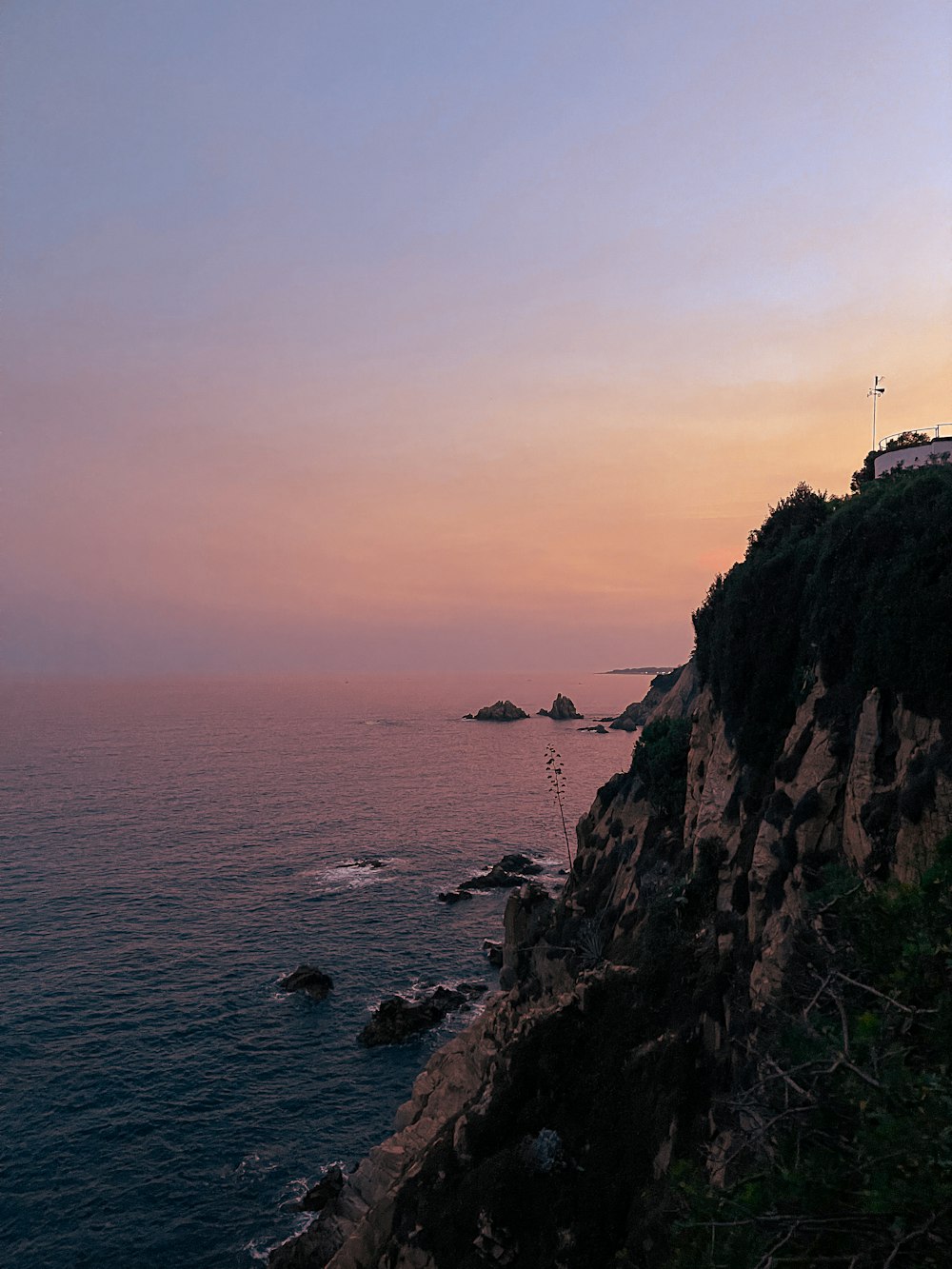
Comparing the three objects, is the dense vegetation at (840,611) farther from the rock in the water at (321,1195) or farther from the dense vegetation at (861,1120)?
the rock in the water at (321,1195)

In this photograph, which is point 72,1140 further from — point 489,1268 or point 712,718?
point 712,718

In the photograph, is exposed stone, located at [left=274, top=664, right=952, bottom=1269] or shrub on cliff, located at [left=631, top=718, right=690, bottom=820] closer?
exposed stone, located at [left=274, top=664, right=952, bottom=1269]

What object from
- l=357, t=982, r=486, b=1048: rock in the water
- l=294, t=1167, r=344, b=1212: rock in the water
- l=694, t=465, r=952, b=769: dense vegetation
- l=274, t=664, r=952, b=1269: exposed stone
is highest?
l=694, t=465, r=952, b=769: dense vegetation

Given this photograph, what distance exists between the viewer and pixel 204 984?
159 ft

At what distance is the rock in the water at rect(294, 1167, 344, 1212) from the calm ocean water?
800 mm

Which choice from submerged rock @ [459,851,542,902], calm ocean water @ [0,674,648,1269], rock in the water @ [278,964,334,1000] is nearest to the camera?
calm ocean water @ [0,674,648,1269]

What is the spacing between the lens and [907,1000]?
33.0 ft

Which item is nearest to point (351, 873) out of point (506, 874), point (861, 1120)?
point (506, 874)

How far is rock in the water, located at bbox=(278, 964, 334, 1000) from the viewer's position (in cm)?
4716

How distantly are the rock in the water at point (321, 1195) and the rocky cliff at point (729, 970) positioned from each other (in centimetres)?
204

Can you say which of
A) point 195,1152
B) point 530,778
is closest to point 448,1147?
point 195,1152

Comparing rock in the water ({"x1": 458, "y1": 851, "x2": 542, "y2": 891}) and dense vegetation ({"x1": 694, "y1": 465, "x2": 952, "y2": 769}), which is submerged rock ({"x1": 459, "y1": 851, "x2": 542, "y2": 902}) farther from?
dense vegetation ({"x1": 694, "y1": 465, "x2": 952, "y2": 769})

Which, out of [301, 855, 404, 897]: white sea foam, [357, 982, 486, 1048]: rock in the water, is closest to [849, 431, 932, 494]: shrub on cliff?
[357, 982, 486, 1048]: rock in the water

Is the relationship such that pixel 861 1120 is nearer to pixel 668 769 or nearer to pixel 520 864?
pixel 668 769
